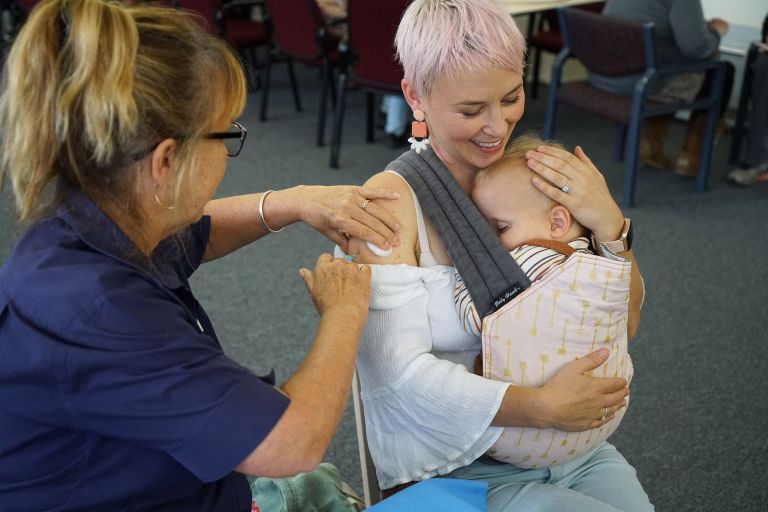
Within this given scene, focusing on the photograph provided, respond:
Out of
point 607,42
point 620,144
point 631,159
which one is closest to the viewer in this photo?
point 607,42

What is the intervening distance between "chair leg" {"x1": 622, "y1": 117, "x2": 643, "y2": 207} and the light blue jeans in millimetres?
2745

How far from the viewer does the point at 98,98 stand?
38.1 inches

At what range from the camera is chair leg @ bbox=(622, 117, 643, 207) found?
3.96 metres

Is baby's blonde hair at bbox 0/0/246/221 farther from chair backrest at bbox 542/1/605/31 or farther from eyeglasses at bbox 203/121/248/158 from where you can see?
chair backrest at bbox 542/1/605/31

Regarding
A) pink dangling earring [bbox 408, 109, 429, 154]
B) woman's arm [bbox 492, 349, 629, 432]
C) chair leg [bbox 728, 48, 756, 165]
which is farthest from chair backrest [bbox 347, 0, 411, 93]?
woman's arm [bbox 492, 349, 629, 432]

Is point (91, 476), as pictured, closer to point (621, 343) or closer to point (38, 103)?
point (38, 103)

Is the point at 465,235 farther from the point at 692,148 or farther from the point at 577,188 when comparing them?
the point at 692,148

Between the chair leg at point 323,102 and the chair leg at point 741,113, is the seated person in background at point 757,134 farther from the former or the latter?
the chair leg at point 323,102

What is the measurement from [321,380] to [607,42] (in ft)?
10.6

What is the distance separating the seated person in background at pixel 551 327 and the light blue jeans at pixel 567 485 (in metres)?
0.03

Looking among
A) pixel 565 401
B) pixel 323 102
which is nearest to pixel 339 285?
pixel 565 401

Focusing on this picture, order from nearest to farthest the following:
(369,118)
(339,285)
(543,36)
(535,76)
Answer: (339,285) → (369,118) → (543,36) → (535,76)

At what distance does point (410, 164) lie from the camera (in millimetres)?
1510

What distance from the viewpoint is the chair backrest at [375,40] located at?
416 centimetres
